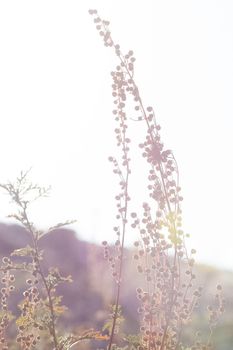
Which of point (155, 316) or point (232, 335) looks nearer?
point (155, 316)

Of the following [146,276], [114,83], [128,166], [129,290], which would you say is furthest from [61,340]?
[129,290]

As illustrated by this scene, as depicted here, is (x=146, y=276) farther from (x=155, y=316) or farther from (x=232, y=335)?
(x=232, y=335)

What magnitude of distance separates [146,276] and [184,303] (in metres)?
0.36

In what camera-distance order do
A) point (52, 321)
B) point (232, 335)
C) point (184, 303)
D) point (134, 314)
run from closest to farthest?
point (52, 321) < point (184, 303) < point (232, 335) < point (134, 314)

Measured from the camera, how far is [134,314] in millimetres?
17828

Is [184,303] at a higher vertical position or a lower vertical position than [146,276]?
lower

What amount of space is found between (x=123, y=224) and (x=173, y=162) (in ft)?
1.82

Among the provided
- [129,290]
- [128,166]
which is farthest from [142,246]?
[129,290]

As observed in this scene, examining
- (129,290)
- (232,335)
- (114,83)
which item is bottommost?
(232,335)

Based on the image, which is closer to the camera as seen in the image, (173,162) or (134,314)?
(173,162)

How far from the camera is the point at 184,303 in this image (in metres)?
4.31

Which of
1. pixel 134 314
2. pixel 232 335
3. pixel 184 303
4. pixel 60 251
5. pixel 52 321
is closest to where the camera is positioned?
pixel 52 321

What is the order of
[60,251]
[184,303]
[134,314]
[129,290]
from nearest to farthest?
[184,303]
[134,314]
[129,290]
[60,251]

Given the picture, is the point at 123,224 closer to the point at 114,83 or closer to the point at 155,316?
the point at 155,316
